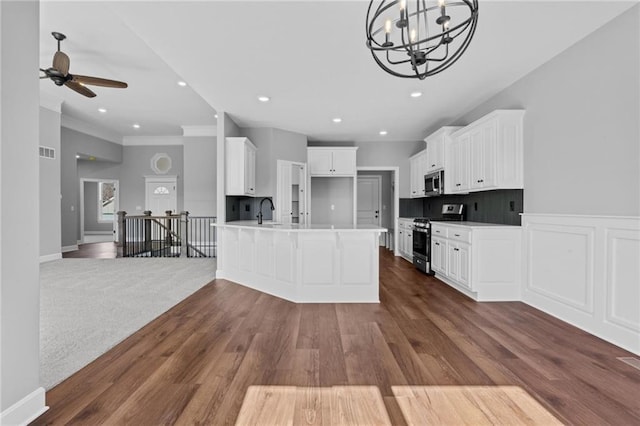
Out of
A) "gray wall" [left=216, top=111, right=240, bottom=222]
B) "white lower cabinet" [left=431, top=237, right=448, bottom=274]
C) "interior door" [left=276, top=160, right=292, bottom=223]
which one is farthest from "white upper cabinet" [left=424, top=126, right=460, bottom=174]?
"gray wall" [left=216, top=111, right=240, bottom=222]

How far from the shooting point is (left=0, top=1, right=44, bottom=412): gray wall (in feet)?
4.74

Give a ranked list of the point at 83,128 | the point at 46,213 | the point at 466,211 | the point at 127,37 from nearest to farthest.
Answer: the point at 127,37 → the point at 466,211 → the point at 46,213 → the point at 83,128

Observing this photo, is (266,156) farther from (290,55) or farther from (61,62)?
(61,62)

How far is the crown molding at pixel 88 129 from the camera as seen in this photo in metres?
7.64

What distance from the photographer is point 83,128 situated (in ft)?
26.7

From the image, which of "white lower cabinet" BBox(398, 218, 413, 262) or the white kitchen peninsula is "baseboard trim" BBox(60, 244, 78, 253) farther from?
"white lower cabinet" BBox(398, 218, 413, 262)

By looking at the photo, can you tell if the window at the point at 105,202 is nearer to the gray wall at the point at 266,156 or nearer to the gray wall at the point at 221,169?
the gray wall at the point at 266,156

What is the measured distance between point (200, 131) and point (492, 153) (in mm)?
7175

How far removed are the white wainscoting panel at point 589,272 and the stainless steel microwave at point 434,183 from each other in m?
2.01

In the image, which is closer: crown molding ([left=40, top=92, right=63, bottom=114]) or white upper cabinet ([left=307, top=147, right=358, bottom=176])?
crown molding ([left=40, top=92, right=63, bottom=114])

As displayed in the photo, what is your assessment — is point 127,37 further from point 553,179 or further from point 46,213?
point 553,179

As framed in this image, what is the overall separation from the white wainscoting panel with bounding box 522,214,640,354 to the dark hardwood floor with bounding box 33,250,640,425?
0.53 ft

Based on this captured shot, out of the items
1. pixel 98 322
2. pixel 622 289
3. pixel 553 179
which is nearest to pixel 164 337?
pixel 98 322

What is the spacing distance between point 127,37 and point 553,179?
5.21m
